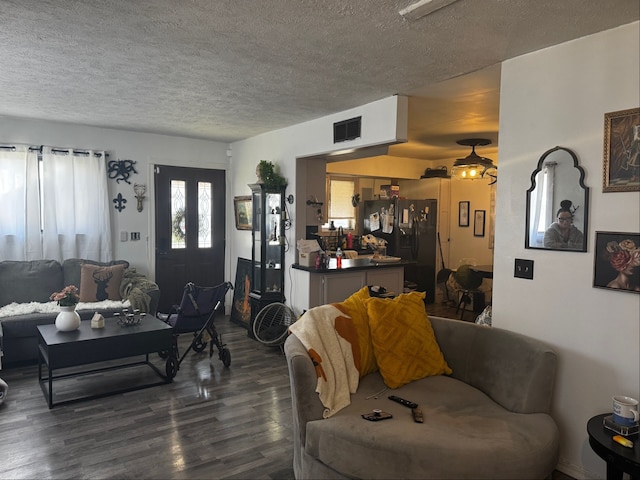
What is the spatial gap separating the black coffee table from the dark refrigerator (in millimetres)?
4295

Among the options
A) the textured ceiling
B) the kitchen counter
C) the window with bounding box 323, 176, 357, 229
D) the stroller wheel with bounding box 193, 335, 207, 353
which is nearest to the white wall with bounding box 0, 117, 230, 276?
the textured ceiling

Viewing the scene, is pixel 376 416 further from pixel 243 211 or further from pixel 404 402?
pixel 243 211

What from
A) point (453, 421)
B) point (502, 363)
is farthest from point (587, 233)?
point (453, 421)

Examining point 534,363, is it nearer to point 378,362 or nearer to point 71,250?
point 378,362

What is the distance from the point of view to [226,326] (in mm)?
6180

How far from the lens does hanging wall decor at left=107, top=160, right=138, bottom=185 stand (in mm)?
5836

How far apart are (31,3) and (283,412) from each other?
121 inches

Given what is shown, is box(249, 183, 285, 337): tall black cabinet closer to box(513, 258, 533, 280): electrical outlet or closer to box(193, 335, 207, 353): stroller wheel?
box(193, 335, 207, 353): stroller wheel

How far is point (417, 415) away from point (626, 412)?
1.00 meters

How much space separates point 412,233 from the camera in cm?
742

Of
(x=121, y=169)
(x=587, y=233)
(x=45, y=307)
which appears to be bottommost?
(x=45, y=307)

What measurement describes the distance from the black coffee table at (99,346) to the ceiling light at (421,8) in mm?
3141

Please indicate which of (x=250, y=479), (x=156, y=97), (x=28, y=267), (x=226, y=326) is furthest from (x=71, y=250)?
(x=250, y=479)

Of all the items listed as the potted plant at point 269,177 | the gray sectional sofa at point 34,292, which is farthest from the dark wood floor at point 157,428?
the potted plant at point 269,177
